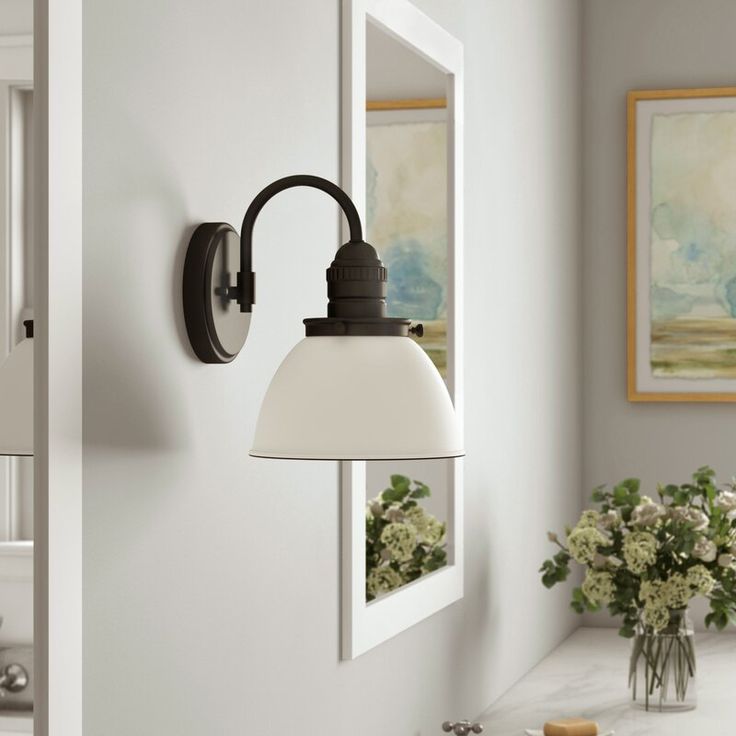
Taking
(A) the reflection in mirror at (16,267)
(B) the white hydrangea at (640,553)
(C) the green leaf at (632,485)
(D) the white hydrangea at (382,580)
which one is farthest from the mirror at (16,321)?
(C) the green leaf at (632,485)

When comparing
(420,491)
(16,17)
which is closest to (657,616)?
(420,491)

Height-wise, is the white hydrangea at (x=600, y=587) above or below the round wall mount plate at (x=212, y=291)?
below

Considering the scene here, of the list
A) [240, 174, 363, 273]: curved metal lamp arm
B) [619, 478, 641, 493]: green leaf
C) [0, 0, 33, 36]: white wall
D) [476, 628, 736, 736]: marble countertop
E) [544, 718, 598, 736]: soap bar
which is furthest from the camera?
[619, 478, 641, 493]: green leaf

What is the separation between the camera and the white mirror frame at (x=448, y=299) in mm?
1553

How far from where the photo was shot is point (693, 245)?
10.0ft

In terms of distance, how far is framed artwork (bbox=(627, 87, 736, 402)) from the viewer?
303cm

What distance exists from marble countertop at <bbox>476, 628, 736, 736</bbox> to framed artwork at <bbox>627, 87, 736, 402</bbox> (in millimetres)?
686

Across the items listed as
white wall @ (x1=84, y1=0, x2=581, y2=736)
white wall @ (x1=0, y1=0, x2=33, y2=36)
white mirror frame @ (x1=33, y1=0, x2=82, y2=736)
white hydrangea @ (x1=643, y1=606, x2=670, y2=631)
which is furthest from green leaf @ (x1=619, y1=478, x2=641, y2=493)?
white wall @ (x1=0, y1=0, x2=33, y2=36)

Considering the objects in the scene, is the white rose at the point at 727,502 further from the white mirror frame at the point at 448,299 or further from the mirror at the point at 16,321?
the mirror at the point at 16,321

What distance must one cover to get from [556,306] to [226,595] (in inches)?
69.9

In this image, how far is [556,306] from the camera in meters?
2.86

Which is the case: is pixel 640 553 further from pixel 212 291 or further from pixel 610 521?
pixel 212 291

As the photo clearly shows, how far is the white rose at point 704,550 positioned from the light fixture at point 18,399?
1.59m

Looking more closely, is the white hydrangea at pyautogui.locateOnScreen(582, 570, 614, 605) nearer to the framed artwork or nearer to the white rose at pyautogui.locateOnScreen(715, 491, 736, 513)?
the white rose at pyautogui.locateOnScreen(715, 491, 736, 513)
